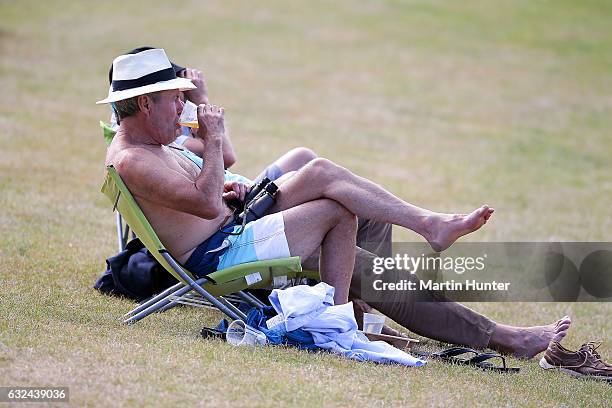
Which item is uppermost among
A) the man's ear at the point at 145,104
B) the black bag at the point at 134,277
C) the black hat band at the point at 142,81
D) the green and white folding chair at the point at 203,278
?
the black hat band at the point at 142,81

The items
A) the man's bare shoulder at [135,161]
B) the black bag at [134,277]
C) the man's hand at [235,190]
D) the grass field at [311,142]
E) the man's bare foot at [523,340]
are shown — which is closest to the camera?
the grass field at [311,142]

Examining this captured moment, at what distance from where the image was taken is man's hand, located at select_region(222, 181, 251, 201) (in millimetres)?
5977

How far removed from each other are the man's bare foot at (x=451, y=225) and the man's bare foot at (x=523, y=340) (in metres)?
0.84

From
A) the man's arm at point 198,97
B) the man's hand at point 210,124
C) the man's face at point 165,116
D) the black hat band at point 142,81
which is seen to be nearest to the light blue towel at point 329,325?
the man's hand at point 210,124

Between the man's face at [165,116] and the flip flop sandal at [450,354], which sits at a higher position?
the man's face at [165,116]

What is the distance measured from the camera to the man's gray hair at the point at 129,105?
549cm

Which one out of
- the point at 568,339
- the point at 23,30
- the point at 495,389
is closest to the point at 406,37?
the point at 23,30

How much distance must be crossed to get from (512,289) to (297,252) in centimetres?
281

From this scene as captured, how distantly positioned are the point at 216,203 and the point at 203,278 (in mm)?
434

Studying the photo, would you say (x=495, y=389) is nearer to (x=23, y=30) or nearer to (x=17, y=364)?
(x=17, y=364)

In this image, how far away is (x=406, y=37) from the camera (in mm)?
22172

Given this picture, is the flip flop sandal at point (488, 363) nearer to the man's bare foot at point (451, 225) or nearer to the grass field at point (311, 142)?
the grass field at point (311, 142)

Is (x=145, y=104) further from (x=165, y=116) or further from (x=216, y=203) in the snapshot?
(x=216, y=203)

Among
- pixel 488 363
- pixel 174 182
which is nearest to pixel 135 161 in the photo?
pixel 174 182
